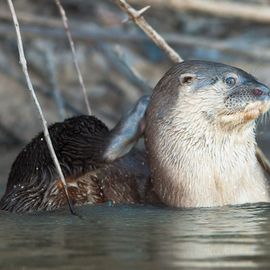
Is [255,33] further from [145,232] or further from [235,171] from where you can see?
[145,232]

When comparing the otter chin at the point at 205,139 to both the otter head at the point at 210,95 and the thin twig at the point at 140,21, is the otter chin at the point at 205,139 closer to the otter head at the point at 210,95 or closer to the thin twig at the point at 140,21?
the otter head at the point at 210,95

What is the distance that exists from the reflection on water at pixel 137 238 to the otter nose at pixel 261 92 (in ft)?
1.37

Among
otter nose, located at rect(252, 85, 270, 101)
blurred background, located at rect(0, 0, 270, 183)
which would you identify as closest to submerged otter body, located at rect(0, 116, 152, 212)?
otter nose, located at rect(252, 85, 270, 101)

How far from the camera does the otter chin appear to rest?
15.2 feet

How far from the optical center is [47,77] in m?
8.16

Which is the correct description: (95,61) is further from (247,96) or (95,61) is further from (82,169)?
(247,96)

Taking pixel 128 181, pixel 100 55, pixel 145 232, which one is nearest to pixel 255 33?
pixel 100 55

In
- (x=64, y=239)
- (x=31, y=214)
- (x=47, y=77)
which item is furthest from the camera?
(x=47, y=77)

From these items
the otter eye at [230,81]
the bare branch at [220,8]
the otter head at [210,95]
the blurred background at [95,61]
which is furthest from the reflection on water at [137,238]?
the blurred background at [95,61]

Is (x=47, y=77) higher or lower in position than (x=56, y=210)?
higher

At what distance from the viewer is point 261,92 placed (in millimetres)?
4574

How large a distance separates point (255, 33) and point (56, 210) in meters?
4.13

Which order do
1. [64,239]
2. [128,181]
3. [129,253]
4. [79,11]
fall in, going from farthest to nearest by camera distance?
[79,11] < [128,181] < [64,239] < [129,253]

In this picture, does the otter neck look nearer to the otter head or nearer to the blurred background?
the otter head
